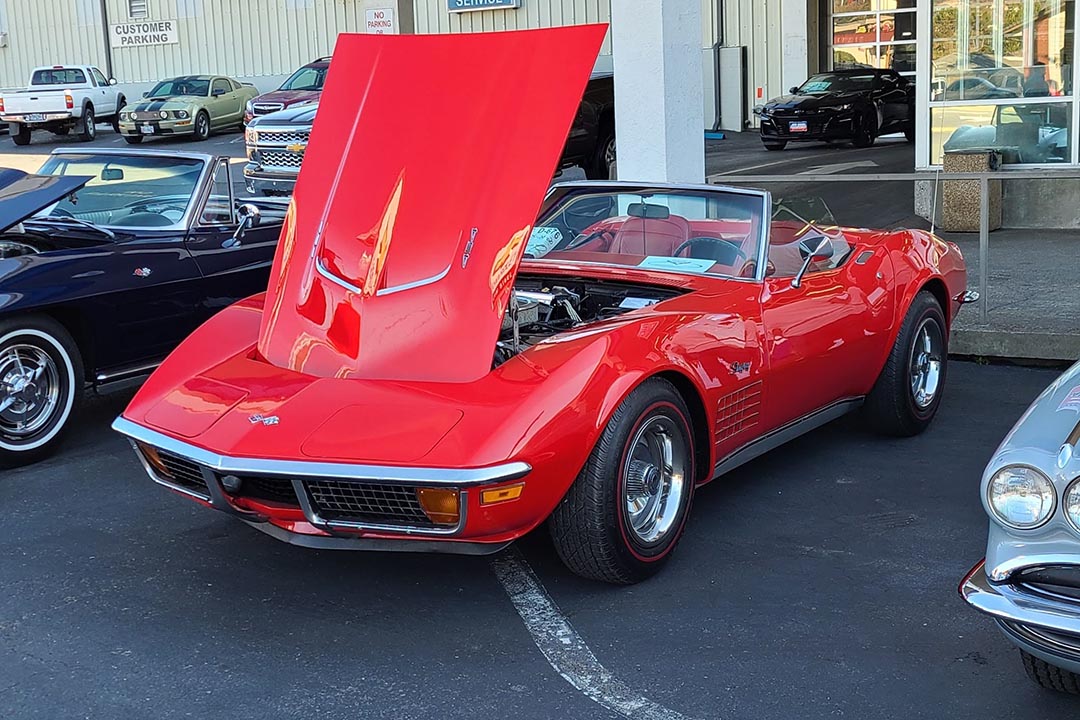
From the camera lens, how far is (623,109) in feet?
28.2

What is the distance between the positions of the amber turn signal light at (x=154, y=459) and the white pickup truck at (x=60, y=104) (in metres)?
26.5

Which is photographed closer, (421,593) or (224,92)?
(421,593)

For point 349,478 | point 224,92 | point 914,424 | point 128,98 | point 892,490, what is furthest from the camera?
point 128,98

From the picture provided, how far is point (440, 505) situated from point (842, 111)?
19.6 metres

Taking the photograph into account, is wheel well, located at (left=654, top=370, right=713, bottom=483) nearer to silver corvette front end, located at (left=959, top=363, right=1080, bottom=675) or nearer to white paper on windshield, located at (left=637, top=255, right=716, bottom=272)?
white paper on windshield, located at (left=637, top=255, right=716, bottom=272)

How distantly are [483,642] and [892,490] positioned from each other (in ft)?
7.03

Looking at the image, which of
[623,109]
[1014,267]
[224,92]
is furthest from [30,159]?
[1014,267]

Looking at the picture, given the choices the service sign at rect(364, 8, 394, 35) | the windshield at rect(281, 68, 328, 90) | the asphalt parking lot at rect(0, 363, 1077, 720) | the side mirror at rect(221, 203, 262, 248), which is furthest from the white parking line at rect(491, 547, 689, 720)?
the service sign at rect(364, 8, 394, 35)

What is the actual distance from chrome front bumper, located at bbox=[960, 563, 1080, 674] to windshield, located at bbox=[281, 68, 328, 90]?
1975 centimetres

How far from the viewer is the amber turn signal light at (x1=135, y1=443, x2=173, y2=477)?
13.5 ft

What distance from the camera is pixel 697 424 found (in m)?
4.41

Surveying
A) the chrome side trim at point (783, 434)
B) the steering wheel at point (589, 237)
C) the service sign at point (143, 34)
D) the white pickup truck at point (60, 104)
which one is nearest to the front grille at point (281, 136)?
the steering wheel at point (589, 237)

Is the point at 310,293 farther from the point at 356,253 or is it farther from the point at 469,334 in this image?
the point at 469,334

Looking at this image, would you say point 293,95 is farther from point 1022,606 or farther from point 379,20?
point 1022,606
